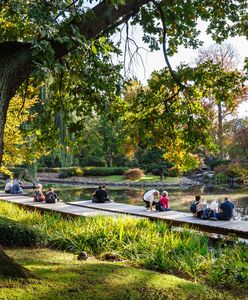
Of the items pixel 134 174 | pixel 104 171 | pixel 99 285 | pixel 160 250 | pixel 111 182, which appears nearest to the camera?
pixel 99 285

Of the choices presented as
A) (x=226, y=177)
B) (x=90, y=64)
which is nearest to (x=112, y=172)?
(x=226, y=177)

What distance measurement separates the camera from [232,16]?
8.41m

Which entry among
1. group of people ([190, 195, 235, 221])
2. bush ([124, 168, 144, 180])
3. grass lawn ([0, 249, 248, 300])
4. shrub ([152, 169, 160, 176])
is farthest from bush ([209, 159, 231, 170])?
grass lawn ([0, 249, 248, 300])

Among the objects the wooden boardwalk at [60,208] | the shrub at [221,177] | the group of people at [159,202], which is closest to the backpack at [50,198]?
the wooden boardwalk at [60,208]

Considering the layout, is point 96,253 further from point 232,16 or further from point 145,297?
point 232,16

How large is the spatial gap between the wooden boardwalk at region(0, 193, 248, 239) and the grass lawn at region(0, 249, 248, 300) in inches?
A: 205

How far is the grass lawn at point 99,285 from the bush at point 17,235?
2102 millimetres

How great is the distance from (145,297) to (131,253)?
117 inches

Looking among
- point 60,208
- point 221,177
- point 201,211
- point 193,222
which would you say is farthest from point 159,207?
point 221,177

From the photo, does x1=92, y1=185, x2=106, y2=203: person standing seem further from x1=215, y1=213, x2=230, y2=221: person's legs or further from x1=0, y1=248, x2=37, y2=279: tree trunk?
x1=0, y1=248, x2=37, y2=279: tree trunk

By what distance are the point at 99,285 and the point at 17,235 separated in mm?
3656

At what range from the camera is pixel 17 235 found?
293 inches

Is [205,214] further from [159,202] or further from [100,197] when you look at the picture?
[100,197]

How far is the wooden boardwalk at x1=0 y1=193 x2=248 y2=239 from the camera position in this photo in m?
11.0
